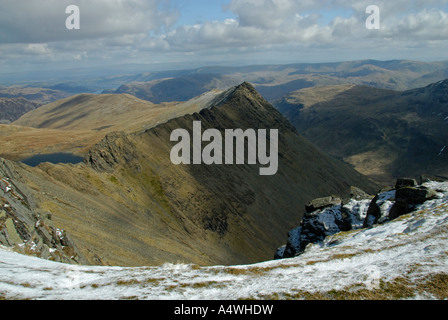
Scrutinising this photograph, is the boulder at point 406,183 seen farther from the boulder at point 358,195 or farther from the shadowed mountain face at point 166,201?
the shadowed mountain face at point 166,201

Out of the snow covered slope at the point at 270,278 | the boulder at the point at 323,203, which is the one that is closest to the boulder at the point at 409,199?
the boulder at the point at 323,203

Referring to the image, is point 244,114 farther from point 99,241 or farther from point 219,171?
point 99,241

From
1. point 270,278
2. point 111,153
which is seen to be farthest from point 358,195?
point 111,153

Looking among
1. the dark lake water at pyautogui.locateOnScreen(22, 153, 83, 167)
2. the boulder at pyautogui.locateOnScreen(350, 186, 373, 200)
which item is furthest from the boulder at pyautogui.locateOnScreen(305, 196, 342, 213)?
the dark lake water at pyautogui.locateOnScreen(22, 153, 83, 167)

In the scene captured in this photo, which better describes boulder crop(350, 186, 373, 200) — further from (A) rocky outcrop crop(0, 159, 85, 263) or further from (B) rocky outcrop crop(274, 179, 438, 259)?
(A) rocky outcrop crop(0, 159, 85, 263)
